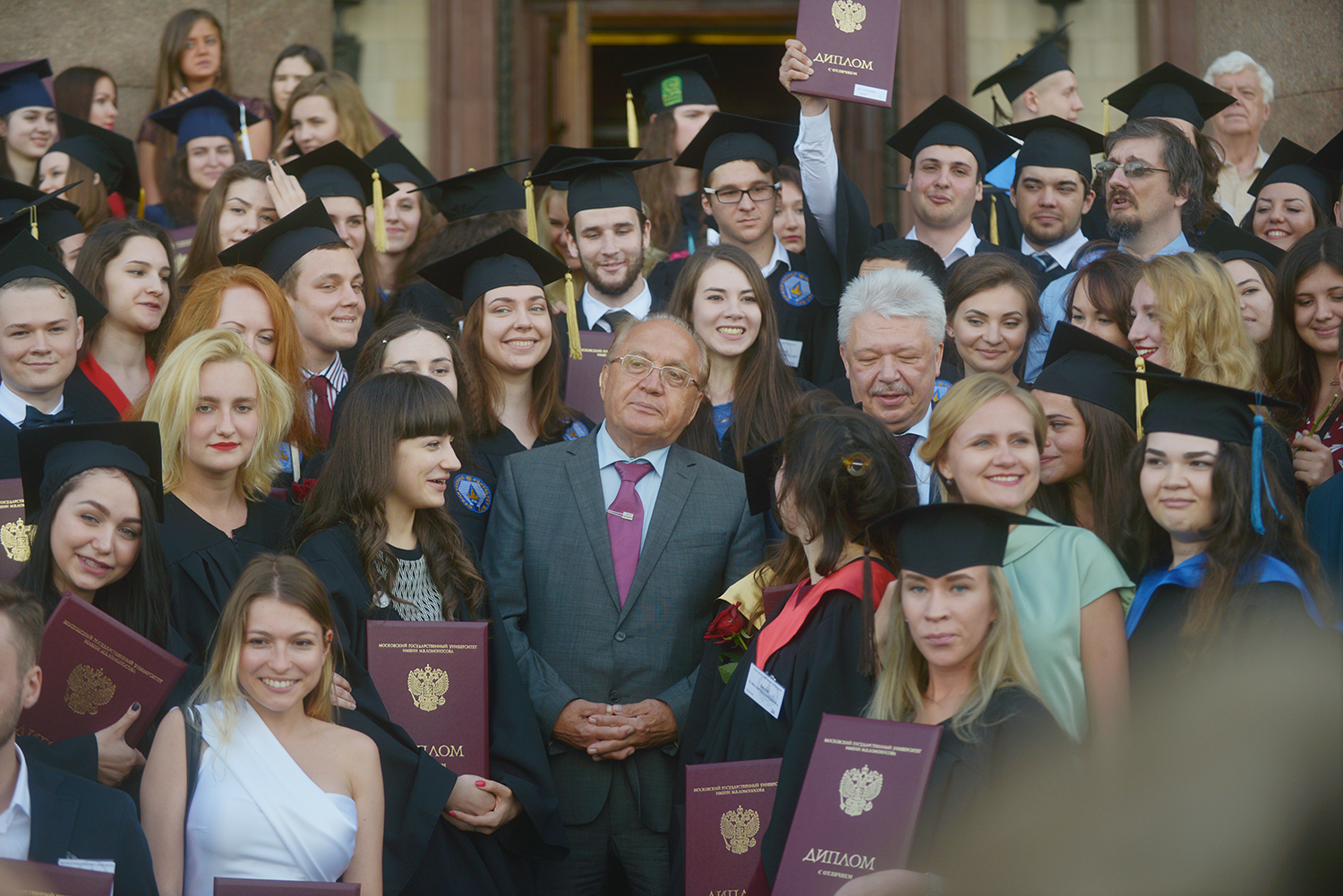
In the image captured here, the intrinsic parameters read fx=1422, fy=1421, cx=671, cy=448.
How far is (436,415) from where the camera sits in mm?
4582

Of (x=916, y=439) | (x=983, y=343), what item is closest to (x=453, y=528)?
(x=916, y=439)

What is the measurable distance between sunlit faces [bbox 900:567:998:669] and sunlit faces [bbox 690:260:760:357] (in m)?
2.13

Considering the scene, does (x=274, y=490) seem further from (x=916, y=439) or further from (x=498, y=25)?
(x=498, y=25)

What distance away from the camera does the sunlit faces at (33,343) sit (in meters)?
5.00

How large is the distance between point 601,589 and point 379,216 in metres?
2.63

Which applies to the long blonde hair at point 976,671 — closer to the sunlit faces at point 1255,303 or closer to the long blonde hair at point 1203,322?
the long blonde hair at point 1203,322

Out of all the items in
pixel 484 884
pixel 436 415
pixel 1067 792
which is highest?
pixel 436 415

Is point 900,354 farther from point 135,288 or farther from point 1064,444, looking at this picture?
point 135,288

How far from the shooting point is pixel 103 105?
7.97 meters

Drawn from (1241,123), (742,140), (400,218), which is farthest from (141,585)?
(1241,123)

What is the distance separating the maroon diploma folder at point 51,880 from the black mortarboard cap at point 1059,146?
5.19 meters

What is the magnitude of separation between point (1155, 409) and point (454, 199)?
3690 millimetres

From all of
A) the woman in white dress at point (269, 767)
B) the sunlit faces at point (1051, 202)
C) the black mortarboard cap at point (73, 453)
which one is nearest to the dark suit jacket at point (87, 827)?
the woman in white dress at point (269, 767)

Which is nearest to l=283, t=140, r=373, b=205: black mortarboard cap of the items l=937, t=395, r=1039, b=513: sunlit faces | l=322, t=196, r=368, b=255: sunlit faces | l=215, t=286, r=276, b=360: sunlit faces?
l=322, t=196, r=368, b=255: sunlit faces
